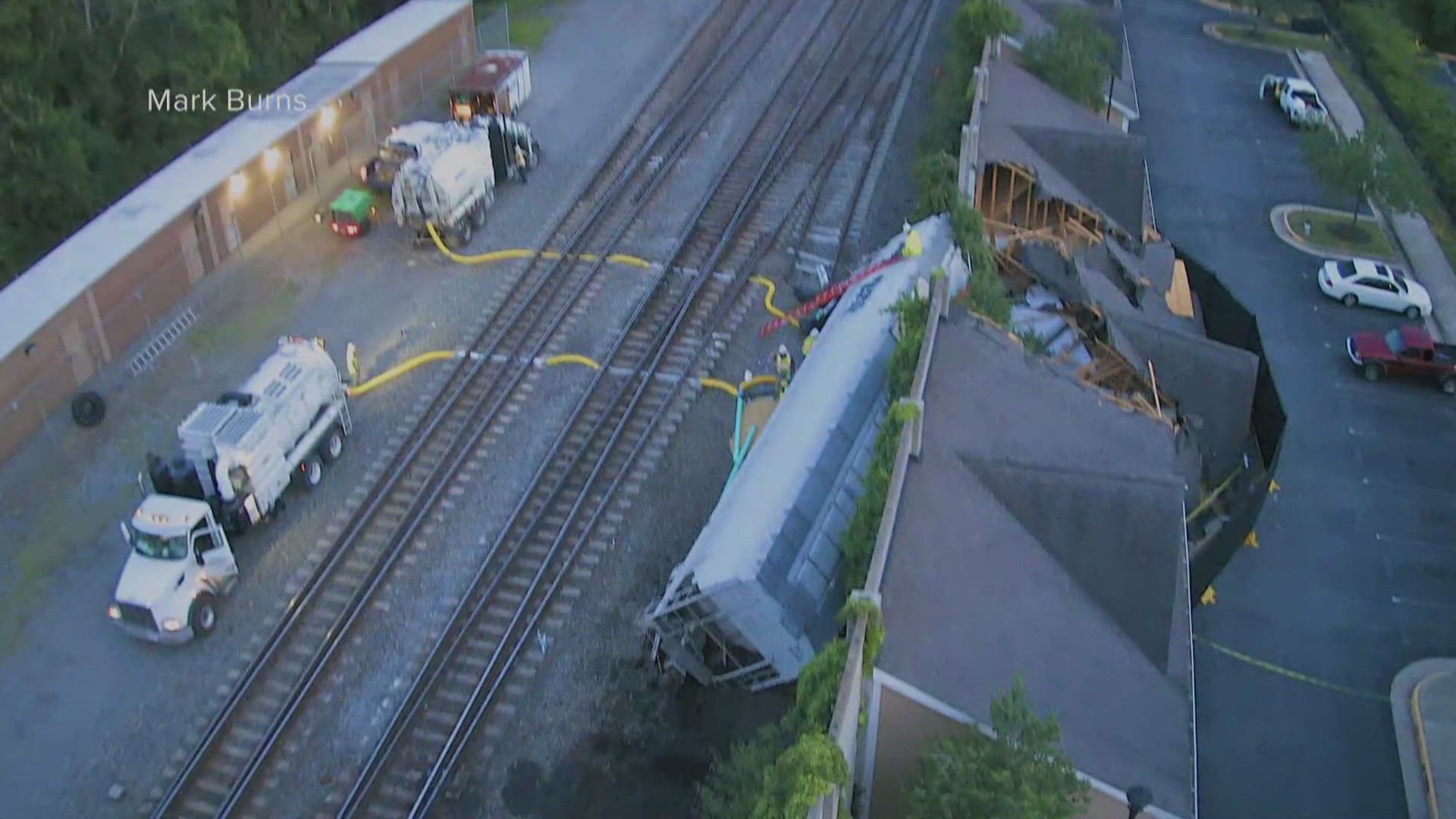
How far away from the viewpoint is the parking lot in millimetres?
21234

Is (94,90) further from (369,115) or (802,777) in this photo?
(802,777)

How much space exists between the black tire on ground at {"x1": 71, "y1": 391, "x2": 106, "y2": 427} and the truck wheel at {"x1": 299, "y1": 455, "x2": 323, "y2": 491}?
18.4ft

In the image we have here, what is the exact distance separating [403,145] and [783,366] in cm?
1389

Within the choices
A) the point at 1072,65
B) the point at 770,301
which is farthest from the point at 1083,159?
the point at 770,301

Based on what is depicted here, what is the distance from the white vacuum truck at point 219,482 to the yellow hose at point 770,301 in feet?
35.3

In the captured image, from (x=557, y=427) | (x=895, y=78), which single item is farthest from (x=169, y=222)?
(x=895, y=78)

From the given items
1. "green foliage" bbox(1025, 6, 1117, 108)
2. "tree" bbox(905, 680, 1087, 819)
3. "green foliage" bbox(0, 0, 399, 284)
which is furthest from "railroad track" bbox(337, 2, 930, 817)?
"green foliage" bbox(0, 0, 399, 284)

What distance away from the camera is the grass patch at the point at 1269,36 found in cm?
5284

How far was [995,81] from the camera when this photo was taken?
1371 inches

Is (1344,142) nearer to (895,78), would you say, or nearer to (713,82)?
(895,78)

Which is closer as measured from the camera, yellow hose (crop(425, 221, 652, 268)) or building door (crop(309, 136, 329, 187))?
yellow hose (crop(425, 221, 652, 268))

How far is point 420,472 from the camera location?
26.1 meters

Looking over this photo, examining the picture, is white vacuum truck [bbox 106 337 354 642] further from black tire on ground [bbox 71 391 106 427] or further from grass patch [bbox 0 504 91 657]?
black tire on ground [bbox 71 391 106 427]

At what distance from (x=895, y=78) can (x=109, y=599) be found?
31474 millimetres
